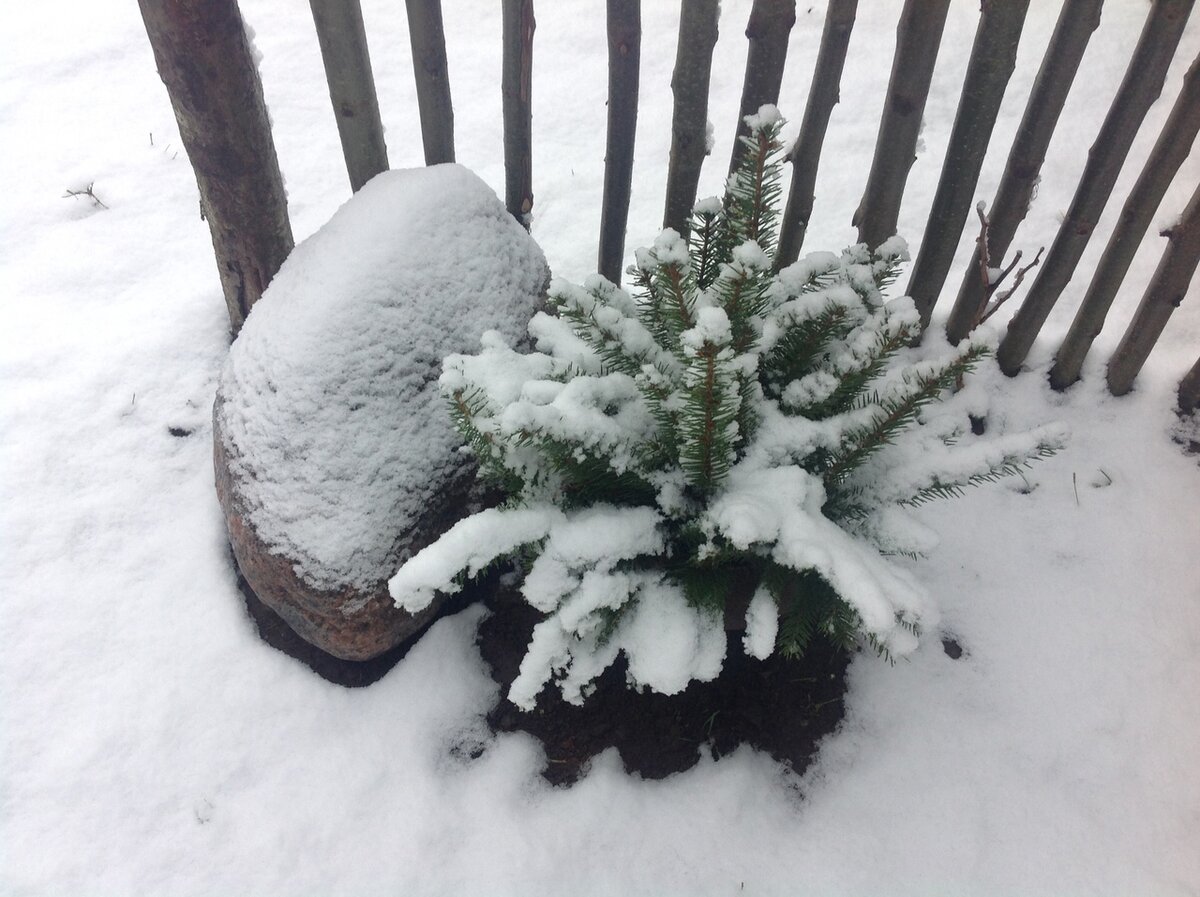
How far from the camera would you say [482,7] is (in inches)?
157

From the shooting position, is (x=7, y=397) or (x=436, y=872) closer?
(x=436, y=872)

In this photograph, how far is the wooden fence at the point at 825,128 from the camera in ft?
5.98

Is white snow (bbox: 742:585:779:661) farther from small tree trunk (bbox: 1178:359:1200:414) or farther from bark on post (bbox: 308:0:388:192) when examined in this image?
bark on post (bbox: 308:0:388:192)

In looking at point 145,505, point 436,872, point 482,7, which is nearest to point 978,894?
point 436,872

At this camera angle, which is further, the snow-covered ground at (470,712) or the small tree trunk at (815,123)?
the small tree trunk at (815,123)

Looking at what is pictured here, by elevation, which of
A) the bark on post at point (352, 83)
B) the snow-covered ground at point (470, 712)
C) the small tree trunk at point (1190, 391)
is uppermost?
the bark on post at point (352, 83)

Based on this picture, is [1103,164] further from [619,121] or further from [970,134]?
[619,121]

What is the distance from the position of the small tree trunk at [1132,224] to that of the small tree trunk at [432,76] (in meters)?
1.82

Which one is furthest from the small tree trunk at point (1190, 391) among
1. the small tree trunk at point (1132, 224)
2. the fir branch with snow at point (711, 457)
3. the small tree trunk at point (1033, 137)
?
the fir branch with snow at point (711, 457)

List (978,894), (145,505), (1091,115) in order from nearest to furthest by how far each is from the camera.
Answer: (978,894)
(145,505)
(1091,115)

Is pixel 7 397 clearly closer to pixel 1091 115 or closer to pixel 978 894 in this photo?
pixel 978 894

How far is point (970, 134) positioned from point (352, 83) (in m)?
1.60

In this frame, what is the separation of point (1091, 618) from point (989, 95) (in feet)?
4.23

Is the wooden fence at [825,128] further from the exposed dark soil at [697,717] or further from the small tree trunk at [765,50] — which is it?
the exposed dark soil at [697,717]
